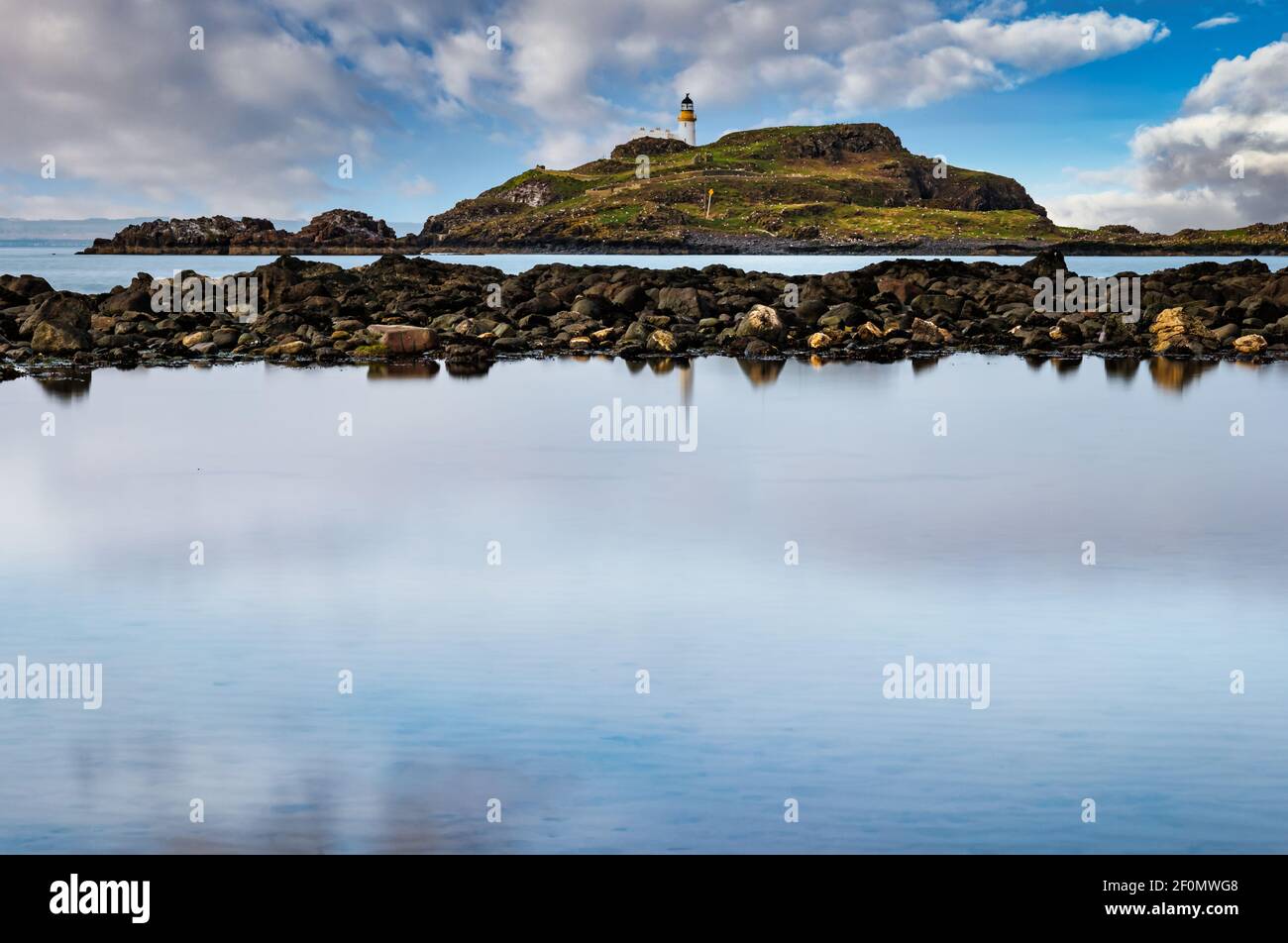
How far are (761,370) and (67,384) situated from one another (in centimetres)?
1982

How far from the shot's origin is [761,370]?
4216 centimetres

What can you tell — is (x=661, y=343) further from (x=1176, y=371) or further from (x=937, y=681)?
(x=937, y=681)

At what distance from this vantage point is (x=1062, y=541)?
18.8 m

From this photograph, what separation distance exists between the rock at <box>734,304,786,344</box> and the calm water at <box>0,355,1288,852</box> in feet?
61.0

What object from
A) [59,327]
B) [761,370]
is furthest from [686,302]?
[59,327]

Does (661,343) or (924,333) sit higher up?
(924,333)

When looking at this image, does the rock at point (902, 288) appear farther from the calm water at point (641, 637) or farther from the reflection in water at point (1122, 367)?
the calm water at point (641, 637)

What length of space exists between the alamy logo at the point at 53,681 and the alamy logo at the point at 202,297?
1555 inches

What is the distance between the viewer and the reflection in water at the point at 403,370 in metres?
40.7

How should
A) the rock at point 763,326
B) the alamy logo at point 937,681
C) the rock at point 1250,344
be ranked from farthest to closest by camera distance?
the rock at point 763,326, the rock at point 1250,344, the alamy logo at point 937,681

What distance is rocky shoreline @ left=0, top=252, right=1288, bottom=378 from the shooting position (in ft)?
151

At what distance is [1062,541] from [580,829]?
1153cm
